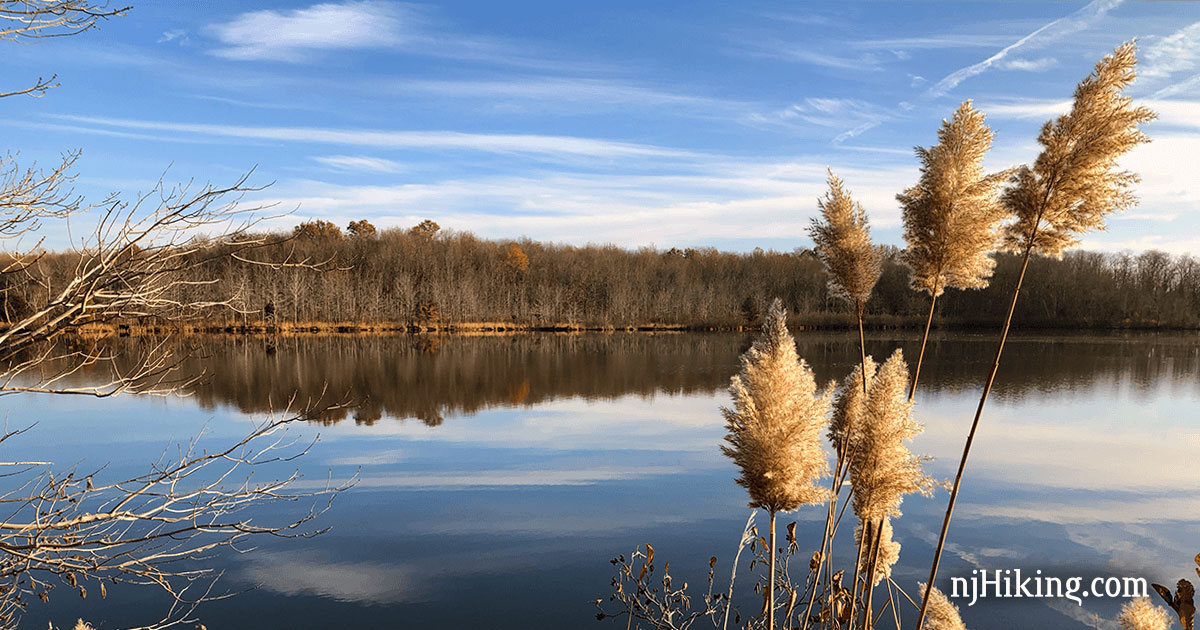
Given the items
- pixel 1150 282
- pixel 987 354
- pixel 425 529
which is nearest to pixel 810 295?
pixel 1150 282

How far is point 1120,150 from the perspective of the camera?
2.45 meters

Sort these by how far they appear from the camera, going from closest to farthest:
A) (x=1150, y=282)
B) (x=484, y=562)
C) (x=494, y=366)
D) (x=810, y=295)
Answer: (x=484, y=562) < (x=494, y=366) < (x=1150, y=282) < (x=810, y=295)

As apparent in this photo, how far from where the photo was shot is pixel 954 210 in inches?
109

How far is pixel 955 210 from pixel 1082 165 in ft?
1.37

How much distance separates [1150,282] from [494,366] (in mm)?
69743

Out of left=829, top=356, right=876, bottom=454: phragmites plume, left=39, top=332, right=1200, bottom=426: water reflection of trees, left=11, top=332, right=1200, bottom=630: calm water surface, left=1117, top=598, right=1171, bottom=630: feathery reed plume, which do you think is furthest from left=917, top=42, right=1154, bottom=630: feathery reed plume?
left=39, top=332, right=1200, bottom=426: water reflection of trees

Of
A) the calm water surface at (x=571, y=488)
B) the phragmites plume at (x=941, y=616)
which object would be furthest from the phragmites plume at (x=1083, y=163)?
the calm water surface at (x=571, y=488)

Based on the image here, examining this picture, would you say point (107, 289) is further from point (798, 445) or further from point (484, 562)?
point (484, 562)

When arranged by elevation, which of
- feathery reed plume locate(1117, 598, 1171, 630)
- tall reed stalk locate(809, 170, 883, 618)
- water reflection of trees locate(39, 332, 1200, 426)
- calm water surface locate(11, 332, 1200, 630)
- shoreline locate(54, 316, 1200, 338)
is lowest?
calm water surface locate(11, 332, 1200, 630)

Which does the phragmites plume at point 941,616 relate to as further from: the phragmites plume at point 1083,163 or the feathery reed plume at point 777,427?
the phragmites plume at point 1083,163

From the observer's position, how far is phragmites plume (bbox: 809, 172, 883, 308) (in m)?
3.10

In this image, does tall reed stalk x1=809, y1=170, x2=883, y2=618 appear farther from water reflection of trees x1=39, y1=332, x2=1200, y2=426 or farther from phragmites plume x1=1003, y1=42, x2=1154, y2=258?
water reflection of trees x1=39, y1=332, x2=1200, y2=426

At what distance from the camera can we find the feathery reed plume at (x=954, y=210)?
8.93 feet

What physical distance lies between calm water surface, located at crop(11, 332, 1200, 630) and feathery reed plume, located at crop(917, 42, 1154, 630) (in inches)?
132
